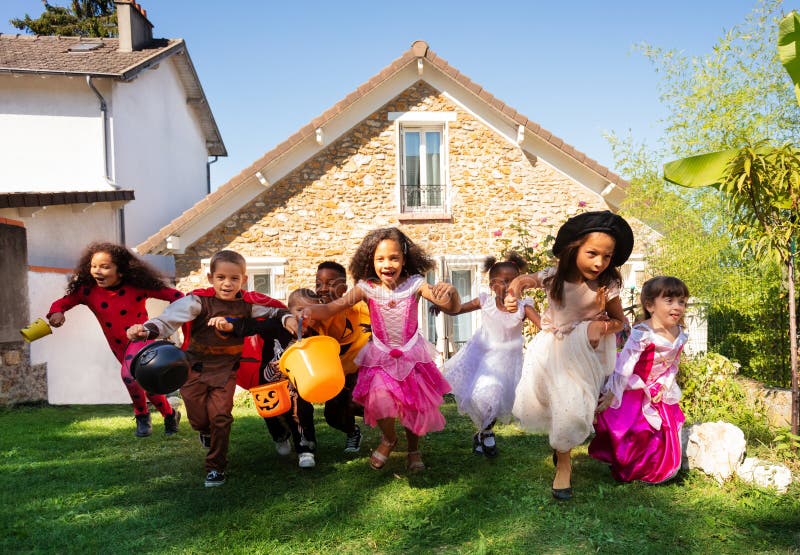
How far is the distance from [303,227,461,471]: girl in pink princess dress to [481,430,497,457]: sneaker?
0.73 m

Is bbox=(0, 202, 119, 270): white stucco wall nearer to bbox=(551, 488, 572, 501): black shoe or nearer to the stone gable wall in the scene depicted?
the stone gable wall

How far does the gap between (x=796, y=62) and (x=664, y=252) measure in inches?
130

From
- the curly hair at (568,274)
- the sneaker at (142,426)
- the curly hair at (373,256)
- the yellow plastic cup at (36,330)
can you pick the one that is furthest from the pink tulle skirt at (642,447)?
the yellow plastic cup at (36,330)

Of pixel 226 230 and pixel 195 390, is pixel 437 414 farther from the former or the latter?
pixel 226 230

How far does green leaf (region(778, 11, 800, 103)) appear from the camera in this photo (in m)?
4.52

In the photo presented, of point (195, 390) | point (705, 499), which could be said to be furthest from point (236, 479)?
point (705, 499)

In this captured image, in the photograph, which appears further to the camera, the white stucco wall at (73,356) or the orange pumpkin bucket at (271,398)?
the white stucco wall at (73,356)

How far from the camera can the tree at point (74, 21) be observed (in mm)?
22984

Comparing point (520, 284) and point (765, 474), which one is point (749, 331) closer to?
point (765, 474)

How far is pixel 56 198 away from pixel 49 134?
3.67 metres

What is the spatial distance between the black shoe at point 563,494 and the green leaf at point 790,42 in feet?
12.2

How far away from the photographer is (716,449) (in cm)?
408

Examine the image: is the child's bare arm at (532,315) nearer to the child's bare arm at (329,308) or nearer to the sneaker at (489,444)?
the sneaker at (489,444)

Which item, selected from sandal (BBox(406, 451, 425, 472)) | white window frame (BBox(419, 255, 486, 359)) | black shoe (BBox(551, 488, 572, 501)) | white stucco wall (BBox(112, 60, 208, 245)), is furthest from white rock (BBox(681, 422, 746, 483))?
white stucco wall (BBox(112, 60, 208, 245))
